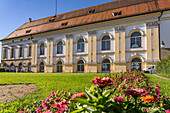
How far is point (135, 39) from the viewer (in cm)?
1869

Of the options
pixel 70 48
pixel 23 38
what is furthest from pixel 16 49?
pixel 70 48

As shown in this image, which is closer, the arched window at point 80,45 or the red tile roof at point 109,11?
the red tile roof at point 109,11

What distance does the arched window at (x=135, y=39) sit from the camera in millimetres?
18484

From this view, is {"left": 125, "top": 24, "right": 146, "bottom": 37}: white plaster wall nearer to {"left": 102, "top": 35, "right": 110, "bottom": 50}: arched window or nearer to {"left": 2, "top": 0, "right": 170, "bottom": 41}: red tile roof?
{"left": 2, "top": 0, "right": 170, "bottom": 41}: red tile roof

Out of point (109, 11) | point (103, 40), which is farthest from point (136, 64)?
Result: point (109, 11)

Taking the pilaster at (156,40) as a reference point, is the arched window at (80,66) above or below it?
below

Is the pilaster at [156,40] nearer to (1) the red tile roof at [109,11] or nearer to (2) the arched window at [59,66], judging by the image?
(1) the red tile roof at [109,11]

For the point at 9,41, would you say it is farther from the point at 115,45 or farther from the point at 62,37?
the point at 115,45

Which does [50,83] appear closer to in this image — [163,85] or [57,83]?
[57,83]

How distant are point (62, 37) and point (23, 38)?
12339 millimetres

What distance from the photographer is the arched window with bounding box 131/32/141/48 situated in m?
18.5

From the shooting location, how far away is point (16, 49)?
101 ft

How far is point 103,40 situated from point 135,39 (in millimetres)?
5300

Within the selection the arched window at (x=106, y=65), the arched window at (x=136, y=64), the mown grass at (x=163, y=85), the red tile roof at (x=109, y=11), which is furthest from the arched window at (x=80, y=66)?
the mown grass at (x=163, y=85)
